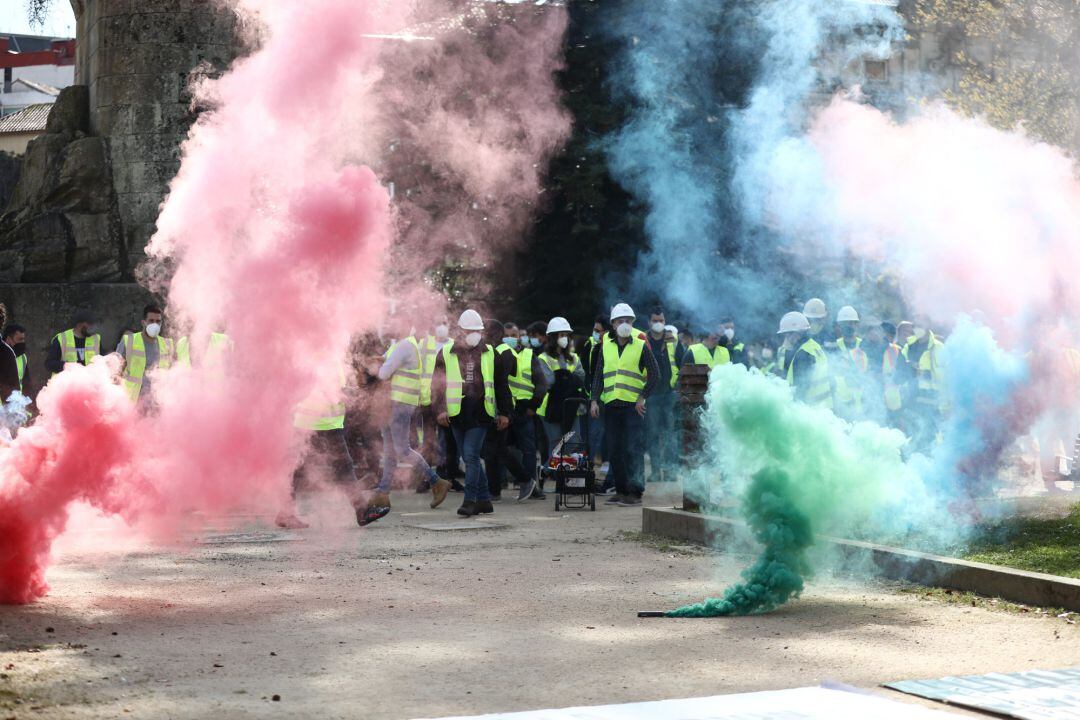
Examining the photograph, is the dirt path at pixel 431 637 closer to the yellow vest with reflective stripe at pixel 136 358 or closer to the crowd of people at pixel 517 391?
the crowd of people at pixel 517 391

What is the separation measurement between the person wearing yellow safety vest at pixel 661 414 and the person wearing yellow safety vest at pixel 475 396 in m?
3.53

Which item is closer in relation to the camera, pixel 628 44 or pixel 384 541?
pixel 384 541

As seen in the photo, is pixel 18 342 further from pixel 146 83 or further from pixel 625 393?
pixel 625 393

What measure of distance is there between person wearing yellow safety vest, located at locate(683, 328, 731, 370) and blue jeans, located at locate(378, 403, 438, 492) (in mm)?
4541

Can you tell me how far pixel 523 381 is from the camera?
16.2 metres

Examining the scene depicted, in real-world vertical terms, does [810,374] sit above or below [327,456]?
above

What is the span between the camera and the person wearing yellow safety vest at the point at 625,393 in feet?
48.8

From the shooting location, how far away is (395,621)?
25.4 feet

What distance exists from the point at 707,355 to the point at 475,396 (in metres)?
4.66

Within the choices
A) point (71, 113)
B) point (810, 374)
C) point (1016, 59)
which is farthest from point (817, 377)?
point (1016, 59)

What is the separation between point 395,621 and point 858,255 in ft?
47.0

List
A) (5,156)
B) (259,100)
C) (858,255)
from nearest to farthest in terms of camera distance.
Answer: (259,100) < (858,255) < (5,156)

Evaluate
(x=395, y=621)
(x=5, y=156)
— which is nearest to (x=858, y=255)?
(x=395, y=621)

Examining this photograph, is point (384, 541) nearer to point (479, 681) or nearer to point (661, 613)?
point (661, 613)
